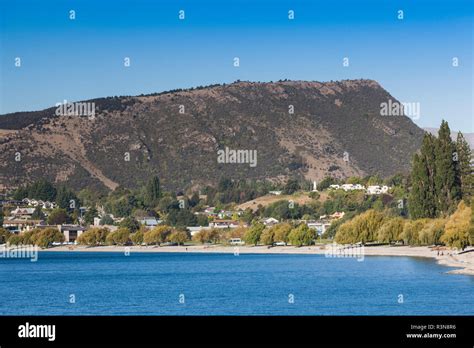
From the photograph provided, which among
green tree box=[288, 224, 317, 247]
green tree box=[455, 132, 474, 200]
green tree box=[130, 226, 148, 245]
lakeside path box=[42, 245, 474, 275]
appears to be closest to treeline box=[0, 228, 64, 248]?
lakeside path box=[42, 245, 474, 275]

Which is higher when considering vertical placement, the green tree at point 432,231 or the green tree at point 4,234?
the green tree at point 432,231

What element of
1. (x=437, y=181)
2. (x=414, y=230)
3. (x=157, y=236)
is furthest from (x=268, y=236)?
(x=437, y=181)

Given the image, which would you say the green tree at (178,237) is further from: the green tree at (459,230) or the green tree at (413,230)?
the green tree at (459,230)
